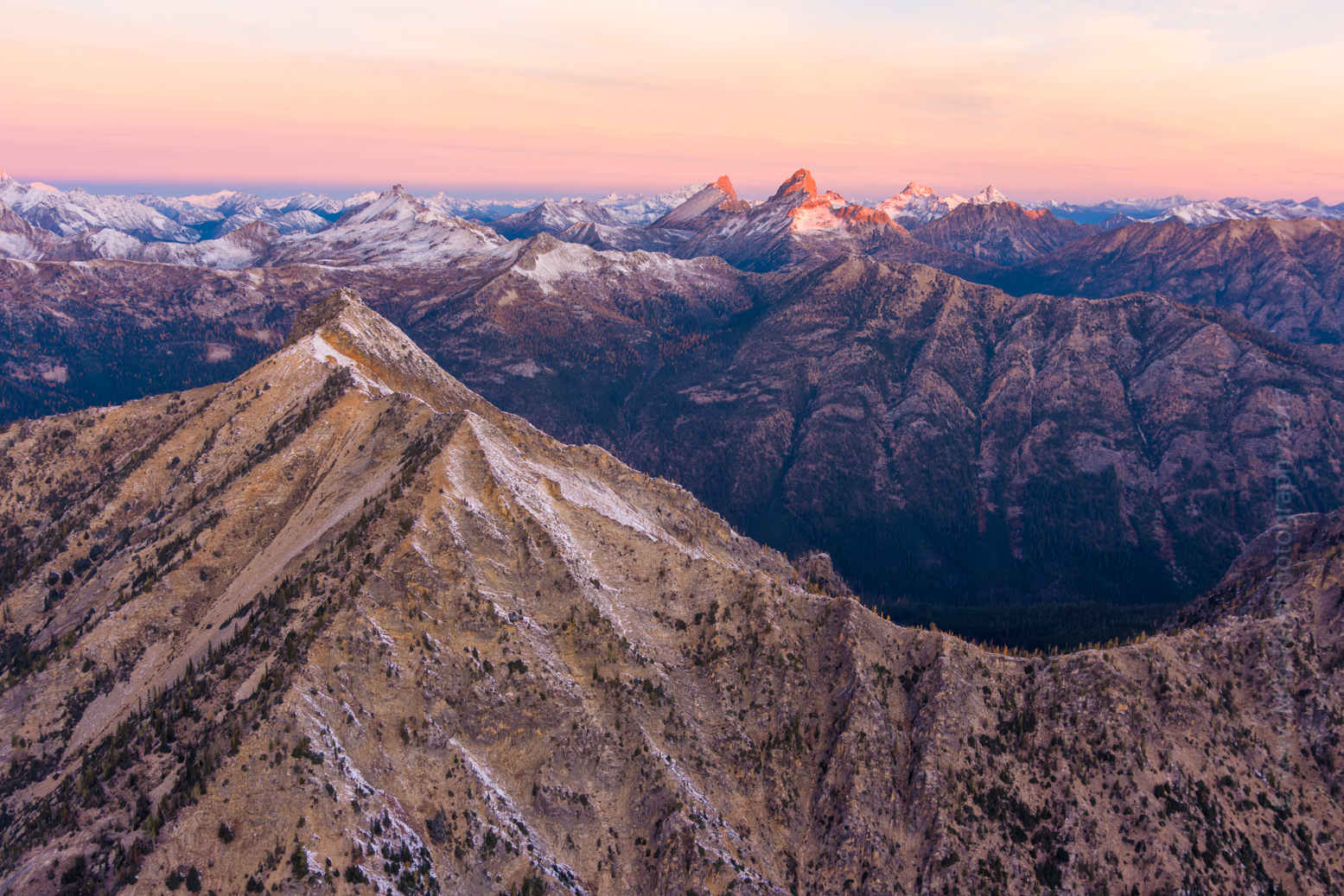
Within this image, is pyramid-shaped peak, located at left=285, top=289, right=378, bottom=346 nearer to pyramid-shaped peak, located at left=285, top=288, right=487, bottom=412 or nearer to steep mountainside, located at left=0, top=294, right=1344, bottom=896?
pyramid-shaped peak, located at left=285, top=288, right=487, bottom=412

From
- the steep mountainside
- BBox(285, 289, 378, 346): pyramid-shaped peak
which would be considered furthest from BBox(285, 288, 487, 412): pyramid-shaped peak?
the steep mountainside

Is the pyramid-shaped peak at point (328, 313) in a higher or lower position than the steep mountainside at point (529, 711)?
higher

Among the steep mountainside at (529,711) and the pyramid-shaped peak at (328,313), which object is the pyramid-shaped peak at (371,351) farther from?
the steep mountainside at (529,711)

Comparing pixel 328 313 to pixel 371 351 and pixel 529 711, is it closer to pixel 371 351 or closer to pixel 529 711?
pixel 371 351

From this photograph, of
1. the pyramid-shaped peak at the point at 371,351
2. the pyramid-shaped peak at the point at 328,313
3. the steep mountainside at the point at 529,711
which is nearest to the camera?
the steep mountainside at the point at 529,711

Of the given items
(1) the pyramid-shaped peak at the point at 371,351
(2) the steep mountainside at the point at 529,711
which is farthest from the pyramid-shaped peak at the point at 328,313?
(2) the steep mountainside at the point at 529,711

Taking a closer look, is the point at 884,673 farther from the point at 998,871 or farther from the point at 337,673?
the point at 337,673

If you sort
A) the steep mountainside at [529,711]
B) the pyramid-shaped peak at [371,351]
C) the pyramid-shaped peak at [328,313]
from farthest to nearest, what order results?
the pyramid-shaped peak at [328,313], the pyramid-shaped peak at [371,351], the steep mountainside at [529,711]

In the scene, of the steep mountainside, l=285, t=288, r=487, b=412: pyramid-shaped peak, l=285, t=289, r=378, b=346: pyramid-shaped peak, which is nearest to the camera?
the steep mountainside

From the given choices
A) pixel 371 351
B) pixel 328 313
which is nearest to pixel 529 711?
pixel 371 351
